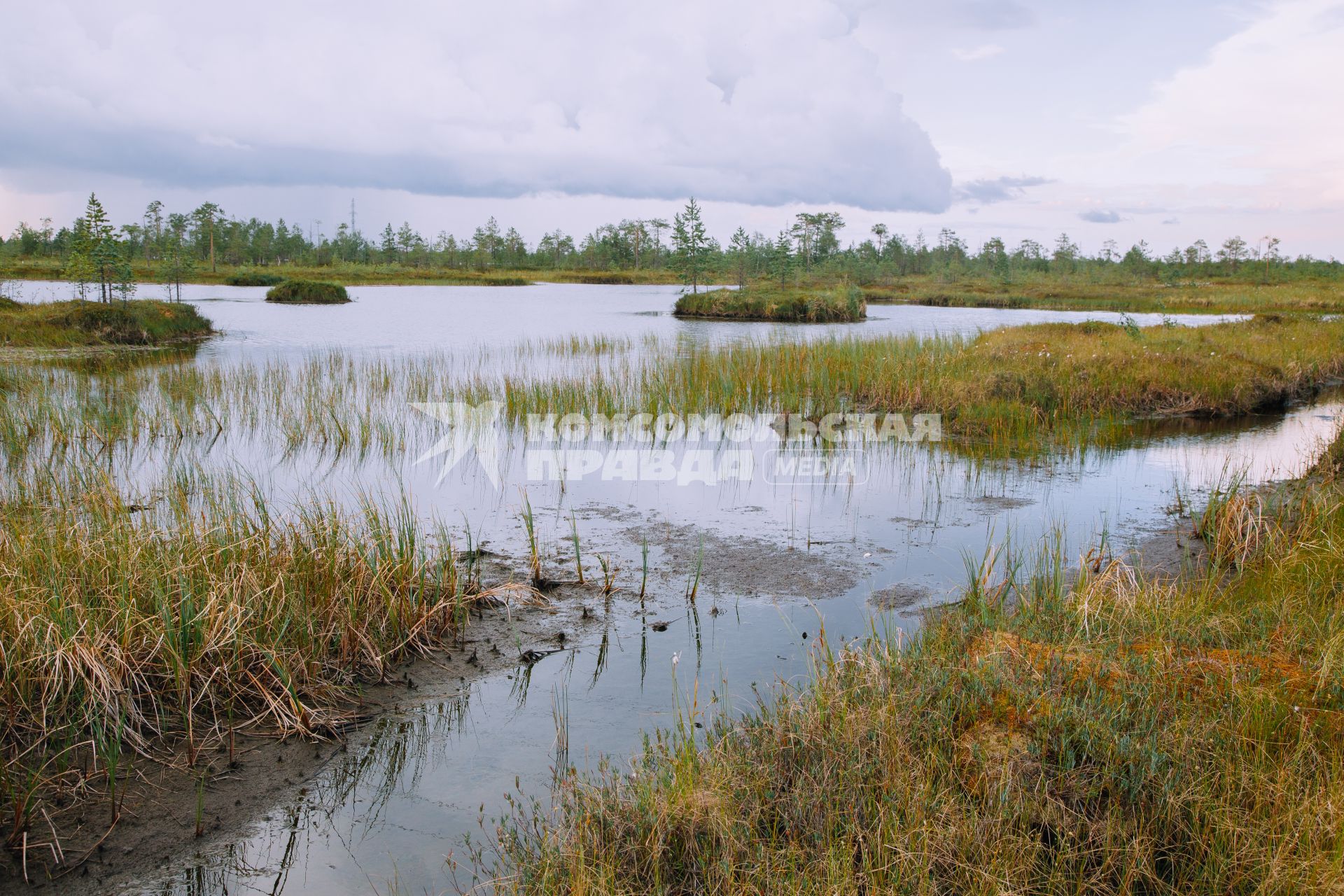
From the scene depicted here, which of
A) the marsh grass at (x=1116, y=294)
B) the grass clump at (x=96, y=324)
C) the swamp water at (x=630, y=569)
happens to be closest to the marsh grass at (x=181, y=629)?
the swamp water at (x=630, y=569)

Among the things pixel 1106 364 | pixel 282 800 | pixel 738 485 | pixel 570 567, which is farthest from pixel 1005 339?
pixel 282 800

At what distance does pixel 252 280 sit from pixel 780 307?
45856 mm

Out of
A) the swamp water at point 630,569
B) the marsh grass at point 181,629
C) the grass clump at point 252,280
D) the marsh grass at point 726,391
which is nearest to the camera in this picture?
the swamp water at point 630,569

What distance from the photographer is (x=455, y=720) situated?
4.39 meters

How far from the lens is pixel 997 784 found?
297 centimetres

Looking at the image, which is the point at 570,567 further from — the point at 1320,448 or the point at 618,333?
the point at 618,333

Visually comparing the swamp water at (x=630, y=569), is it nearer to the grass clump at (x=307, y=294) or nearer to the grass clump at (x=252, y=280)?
the grass clump at (x=307, y=294)

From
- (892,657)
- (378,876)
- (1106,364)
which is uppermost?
(1106,364)

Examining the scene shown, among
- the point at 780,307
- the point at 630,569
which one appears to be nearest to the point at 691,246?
the point at 780,307

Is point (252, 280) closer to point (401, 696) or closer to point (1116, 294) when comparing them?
point (1116, 294)

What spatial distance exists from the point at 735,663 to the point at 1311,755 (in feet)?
9.02

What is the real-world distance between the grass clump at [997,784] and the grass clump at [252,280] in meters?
66.1

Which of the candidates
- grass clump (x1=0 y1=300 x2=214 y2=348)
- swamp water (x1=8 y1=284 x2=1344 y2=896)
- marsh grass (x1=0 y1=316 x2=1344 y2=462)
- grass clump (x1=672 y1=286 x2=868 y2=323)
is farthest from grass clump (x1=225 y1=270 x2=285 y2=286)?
swamp water (x1=8 y1=284 x2=1344 y2=896)

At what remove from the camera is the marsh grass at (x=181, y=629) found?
3682 millimetres
